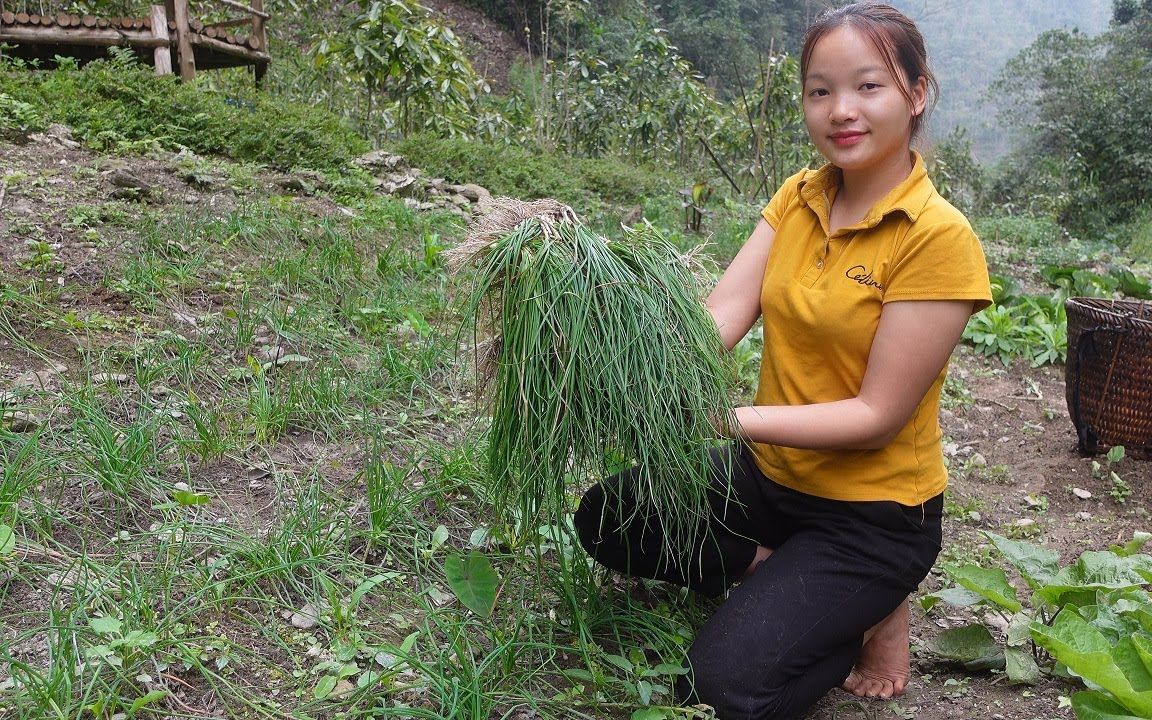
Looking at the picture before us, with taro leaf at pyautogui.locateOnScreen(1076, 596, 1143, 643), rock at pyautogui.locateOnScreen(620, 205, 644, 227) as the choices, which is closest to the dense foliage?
rock at pyautogui.locateOnScreen(620, 205, 644, 227)

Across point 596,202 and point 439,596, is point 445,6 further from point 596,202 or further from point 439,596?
point 439,596

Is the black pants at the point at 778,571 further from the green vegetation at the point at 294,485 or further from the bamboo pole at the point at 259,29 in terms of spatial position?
the bamboo pole at the point at 259,29

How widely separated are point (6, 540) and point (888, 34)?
1.92m

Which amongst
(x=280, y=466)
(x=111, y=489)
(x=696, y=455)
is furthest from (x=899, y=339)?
(x=111, y=489)

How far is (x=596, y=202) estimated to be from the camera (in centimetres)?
626

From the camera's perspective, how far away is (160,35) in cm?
717

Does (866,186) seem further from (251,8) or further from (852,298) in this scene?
(251,8)

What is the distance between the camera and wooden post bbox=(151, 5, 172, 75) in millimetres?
7105

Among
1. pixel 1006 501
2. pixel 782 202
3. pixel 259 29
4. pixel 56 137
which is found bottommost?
pixel 1006 501

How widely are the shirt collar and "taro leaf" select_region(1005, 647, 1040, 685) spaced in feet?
3.14

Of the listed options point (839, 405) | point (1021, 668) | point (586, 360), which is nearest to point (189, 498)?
point (586, 360)

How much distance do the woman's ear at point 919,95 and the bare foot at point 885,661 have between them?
0.99 m

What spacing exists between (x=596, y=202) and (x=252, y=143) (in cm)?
233

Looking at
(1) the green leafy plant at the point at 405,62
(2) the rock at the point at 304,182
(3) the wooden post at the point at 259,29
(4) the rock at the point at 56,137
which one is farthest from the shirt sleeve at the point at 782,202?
(3) the wooden post at the point at 259,29
